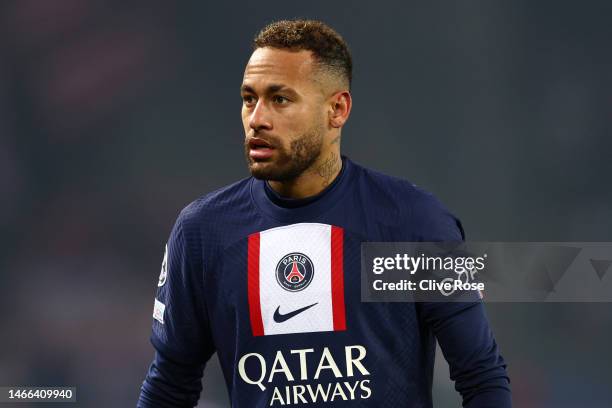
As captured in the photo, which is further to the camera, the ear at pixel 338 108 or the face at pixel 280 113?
the ear at pixel 338 108

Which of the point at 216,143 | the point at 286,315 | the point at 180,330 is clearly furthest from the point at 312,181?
the point at 216,143

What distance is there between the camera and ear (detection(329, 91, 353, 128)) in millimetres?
2338

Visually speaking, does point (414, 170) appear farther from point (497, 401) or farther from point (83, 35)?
point (497, 401)

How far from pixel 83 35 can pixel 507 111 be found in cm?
226

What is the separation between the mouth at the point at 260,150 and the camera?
222cm

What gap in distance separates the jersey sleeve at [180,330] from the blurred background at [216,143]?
238cm

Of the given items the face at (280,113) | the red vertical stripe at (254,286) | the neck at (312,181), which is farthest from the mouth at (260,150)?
the red vertical stripe at (254,286)

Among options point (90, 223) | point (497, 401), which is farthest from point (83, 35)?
point (497, 401)

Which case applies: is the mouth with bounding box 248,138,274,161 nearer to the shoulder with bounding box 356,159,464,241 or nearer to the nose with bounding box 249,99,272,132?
the nose with bounding box 249,99,272,132

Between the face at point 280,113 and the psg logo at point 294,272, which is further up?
the face at point 280,113

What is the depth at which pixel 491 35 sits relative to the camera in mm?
4930

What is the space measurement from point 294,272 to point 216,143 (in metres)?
2.78

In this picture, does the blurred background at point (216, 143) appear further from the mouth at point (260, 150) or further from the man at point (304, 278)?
the mouth at point (260, 150)

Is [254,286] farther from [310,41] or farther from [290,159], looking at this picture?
[310,41]
